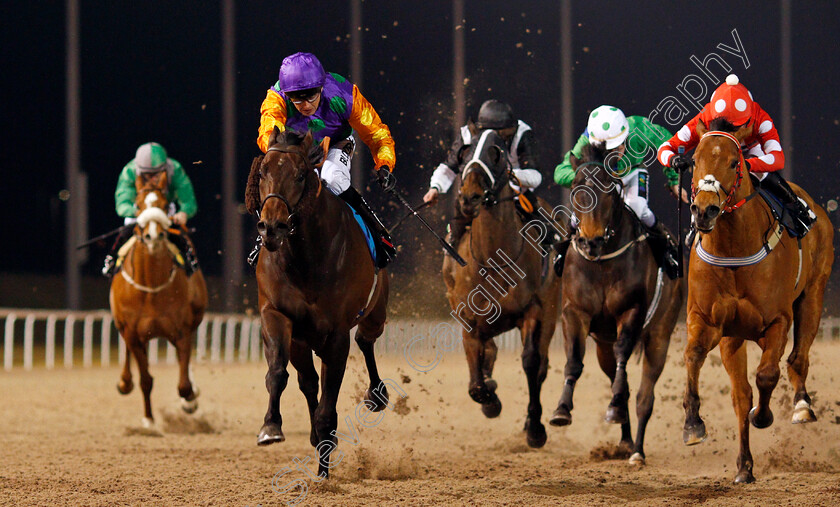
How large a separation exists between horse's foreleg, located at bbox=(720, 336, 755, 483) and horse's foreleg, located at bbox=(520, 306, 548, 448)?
4.56 ft

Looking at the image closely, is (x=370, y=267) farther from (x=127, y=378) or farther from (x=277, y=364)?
(x=127, y=378)

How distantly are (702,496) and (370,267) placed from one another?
241cm

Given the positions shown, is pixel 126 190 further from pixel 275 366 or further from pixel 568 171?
pixel 275 366

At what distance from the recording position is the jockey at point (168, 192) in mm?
10078

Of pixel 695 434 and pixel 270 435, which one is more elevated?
pixel 270 435

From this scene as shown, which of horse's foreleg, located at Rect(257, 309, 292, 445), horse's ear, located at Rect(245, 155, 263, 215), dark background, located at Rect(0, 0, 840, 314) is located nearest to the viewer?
horse's foreleg, located at Rect(257, 309, 292, 445)

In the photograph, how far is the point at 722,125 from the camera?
6266 millimetres

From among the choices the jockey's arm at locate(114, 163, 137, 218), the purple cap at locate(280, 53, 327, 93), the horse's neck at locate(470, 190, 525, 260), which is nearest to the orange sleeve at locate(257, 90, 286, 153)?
the purple cap at locate(280, 53, 327, 93)

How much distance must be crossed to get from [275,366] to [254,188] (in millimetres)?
966

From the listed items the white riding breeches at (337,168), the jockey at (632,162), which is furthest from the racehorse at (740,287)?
the white riding breeches at (337,168)

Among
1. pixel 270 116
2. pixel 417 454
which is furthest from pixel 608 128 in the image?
pixel 417 454

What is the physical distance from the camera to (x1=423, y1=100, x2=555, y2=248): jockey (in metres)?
7.75

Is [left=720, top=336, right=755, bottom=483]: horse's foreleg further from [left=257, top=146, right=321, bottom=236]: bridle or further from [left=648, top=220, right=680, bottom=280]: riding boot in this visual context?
[left=257, top=146, right=321, bottom=236]: bridle

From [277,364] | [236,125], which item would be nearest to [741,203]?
[277,364]
